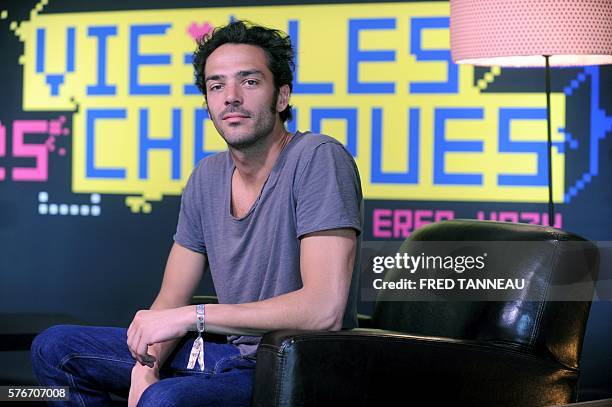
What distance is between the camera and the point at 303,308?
6.97 feet

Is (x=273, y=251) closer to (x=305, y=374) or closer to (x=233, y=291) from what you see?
(x=233, y=291)

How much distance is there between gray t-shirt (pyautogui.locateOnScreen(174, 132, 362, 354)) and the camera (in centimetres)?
221

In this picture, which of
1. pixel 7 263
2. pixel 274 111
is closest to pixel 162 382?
pixel 274 111

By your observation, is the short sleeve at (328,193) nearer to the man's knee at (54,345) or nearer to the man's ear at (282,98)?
the man's ear at (282,98)

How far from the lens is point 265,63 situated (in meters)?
2.47

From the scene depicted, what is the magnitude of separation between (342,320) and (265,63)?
664mm

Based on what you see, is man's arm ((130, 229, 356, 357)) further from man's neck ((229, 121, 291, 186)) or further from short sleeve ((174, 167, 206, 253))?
short sleeve ((174, 167, 206, 253))

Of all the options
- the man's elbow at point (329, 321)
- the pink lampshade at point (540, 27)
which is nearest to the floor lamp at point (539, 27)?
the pink lampshade at point (540, 27)

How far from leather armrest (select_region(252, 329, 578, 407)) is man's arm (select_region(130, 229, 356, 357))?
125 mm

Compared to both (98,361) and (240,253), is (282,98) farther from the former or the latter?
(98,361)

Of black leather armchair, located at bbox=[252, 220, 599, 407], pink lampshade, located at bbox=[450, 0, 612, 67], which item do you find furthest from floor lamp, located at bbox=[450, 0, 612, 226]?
black leather armchair, located at bbox=[252, 220, 599, 407]

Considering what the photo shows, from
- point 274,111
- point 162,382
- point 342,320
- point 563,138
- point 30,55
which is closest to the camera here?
point 162,382

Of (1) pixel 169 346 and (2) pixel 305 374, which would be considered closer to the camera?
(2) pixel 305 374

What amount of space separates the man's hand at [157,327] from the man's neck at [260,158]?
41 cm
